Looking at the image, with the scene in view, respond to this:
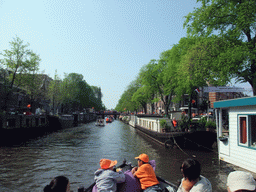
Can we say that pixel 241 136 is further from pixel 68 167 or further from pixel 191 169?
pixel 68 167

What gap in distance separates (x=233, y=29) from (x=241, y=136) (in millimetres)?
10100

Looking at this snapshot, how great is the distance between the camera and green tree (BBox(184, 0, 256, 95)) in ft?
47.8

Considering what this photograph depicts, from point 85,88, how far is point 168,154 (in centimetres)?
6515

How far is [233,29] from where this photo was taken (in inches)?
650

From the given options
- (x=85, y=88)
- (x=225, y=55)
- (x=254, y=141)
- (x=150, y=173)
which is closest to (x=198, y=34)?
(x=225, y=55)

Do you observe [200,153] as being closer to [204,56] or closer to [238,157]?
[238,157]

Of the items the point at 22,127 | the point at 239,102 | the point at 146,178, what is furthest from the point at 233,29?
the point at 22,127

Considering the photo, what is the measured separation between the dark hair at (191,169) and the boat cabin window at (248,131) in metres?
7.04

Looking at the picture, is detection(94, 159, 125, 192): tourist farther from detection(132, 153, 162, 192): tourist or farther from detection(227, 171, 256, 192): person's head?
detection(227, 171, 256, 192): person's head

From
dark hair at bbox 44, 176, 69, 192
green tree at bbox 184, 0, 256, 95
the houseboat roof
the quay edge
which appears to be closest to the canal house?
the houseboat roof

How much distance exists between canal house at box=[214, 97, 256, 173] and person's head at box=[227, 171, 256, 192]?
295 inches

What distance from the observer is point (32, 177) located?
10.9 m

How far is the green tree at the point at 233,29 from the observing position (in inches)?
573

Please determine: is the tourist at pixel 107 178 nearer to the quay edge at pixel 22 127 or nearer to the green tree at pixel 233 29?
the green tree at pixel 233 29
